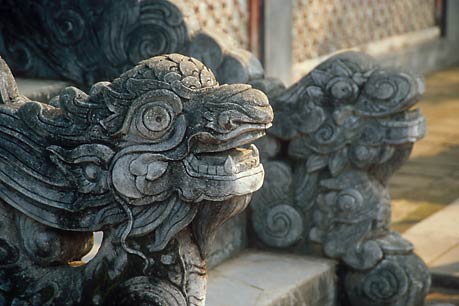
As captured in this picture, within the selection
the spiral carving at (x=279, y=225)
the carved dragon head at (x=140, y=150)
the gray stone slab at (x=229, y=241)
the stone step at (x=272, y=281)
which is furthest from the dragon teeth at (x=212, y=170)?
the spiral carving at (x=279, y=225)

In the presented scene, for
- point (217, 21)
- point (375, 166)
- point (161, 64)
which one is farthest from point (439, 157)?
point (161, 64)

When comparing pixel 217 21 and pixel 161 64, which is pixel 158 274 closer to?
pixel 161 64

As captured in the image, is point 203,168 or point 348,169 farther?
point 348,169

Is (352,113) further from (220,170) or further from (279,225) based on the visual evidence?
(220,170)

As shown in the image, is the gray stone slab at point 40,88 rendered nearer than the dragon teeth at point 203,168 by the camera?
No

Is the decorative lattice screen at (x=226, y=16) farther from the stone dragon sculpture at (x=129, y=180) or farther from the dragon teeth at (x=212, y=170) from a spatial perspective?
the dragon teeth at (x=212, y=170)

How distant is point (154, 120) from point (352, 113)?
5.95ft

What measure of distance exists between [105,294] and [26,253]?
0.85 ft

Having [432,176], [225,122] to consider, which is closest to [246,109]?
[225,122]

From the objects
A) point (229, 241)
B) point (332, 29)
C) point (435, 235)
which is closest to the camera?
point (229, 241)

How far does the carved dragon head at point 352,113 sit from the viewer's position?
191 inches

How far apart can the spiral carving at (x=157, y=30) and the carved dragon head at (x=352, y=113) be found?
499 millimetres

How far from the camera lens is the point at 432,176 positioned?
774 centimetres

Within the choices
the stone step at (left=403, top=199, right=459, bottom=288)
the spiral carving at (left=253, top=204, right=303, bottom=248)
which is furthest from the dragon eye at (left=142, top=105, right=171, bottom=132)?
the stone step at (left=403, top=199, right=459, bottom=288)
